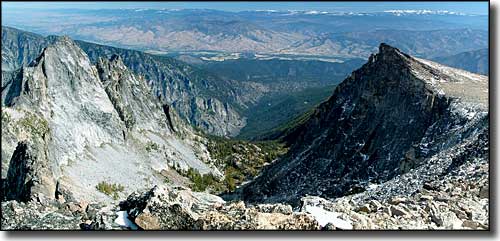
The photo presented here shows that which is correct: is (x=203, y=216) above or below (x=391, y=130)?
above

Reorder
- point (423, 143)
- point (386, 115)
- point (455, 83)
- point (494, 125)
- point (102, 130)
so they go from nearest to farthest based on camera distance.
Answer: point (494, 125), point (423, 143), point (455, 83), point (386, 115), point (102, 130)

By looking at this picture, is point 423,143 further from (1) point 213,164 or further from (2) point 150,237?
(1) point 213,164

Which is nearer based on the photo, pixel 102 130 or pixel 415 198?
pixel 415 198

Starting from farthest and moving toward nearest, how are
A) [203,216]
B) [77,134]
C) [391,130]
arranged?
[77,134], [391,130], [203,216]

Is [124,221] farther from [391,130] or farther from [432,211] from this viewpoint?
[391,130]

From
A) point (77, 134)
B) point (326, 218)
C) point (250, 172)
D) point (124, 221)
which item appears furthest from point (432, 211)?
point (250, 172)

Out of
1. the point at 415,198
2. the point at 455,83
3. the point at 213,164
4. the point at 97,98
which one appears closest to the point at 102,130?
the point at 97,98

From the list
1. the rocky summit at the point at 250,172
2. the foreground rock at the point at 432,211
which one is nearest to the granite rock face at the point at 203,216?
the rocky summit at the point at 250,172
